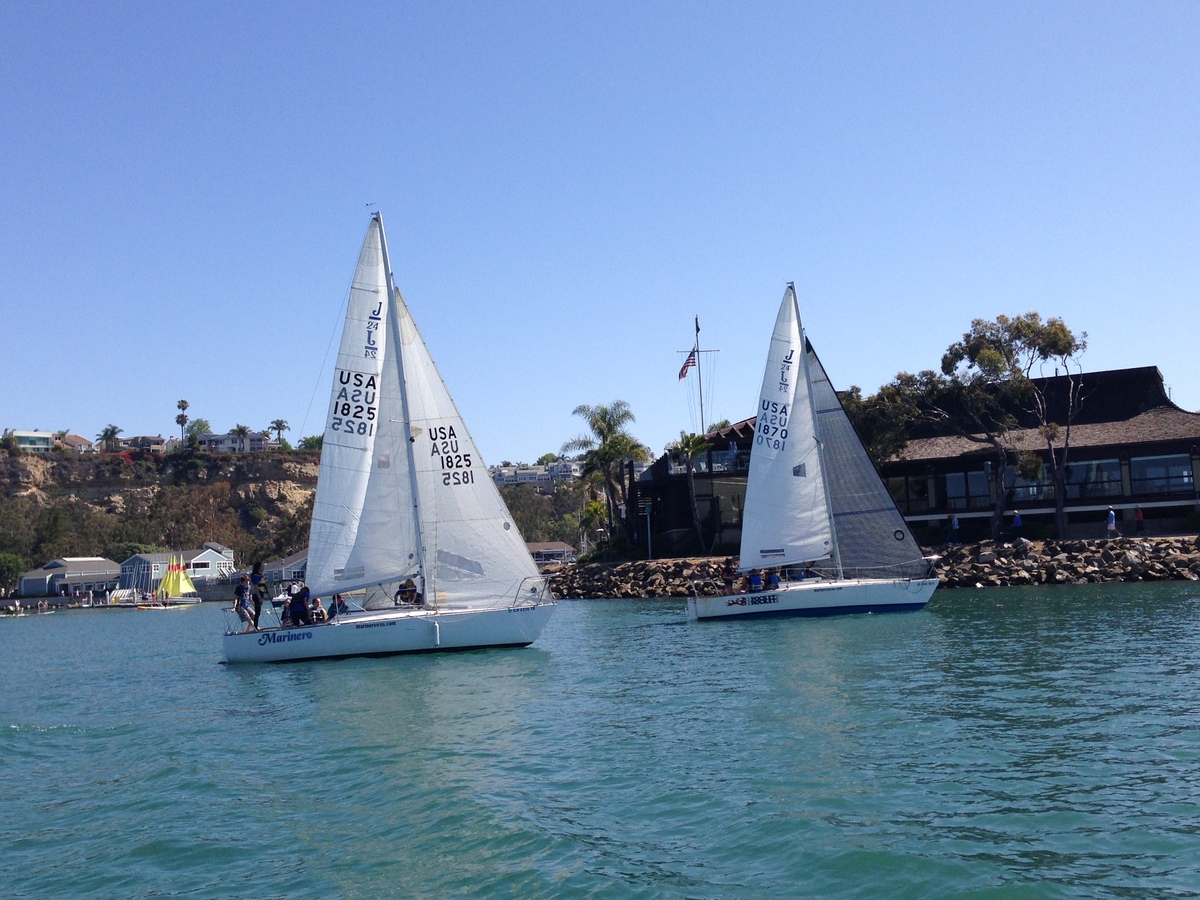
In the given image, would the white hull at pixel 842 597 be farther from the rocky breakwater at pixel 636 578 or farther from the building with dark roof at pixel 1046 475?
the building with dark roof at pixel 1046 475

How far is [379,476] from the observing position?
25.6 metres

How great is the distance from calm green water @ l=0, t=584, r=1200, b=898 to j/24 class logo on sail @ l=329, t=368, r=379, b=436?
6.02m

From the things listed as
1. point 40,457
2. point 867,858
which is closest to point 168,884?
point 867,858

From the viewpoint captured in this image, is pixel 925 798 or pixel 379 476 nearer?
pixel 925 798

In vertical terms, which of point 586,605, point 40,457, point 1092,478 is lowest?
point 586,605

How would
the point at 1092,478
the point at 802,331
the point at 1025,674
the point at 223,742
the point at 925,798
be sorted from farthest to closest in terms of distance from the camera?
the point at 1092,478 < the point at 802,331 < the point at 1025,674 < the point at 223,742 < the point at 925,798

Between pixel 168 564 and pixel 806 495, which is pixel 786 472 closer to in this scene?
pixel 806 495

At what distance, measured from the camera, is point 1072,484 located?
46188 millimetres

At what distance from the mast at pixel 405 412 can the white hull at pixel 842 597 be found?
1071 centimetres

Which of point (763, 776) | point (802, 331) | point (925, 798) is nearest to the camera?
point (925, 798)

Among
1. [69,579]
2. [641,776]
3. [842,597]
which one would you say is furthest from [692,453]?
[69,579]

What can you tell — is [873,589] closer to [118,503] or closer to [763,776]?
[763,776]

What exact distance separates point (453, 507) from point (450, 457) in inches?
48.9

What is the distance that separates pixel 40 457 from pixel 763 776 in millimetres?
136673
